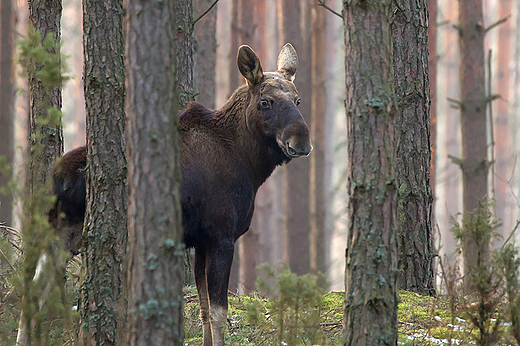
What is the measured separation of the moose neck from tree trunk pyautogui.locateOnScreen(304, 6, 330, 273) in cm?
815

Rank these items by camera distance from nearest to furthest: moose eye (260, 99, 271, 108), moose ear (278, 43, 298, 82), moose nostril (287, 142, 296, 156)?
moose nostril (287, 142, 296, 156), moose eye (260, 99, 271, 108), moose ear (278, 43, 298, 82)

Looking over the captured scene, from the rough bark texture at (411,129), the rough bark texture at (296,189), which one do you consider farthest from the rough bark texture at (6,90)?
the rough bark texture at (411,129)

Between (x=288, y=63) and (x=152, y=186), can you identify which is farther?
(x=288, y=63)

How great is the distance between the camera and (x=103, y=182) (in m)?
4.97

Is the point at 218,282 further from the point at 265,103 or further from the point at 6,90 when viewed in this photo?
the point at 6,90

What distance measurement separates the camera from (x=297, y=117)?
6.01 metres

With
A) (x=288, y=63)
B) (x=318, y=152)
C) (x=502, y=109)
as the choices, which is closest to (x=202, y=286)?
(x=288, y=63)

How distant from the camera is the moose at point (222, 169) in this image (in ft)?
18.5

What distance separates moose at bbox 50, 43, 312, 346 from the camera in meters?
5.65

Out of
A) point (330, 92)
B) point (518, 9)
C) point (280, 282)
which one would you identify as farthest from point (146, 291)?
point (518, 9)

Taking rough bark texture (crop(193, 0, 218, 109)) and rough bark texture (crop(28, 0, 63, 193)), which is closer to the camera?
rough bark texture (crop(28, 0, 63, 193))

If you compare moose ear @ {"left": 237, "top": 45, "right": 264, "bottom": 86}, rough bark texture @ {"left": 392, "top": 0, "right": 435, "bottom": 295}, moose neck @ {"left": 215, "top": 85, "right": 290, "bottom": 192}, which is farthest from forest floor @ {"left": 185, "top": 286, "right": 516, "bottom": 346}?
moose ear @ {"left": 237, "top": 45, "right": 264, "bottom": 86}

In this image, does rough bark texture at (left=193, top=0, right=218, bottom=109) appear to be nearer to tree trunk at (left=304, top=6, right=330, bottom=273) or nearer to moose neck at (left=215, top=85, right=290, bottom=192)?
tree trunk at (left=304, top=6, right=330, bottom=273)

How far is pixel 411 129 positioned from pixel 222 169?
2486 millimetres
